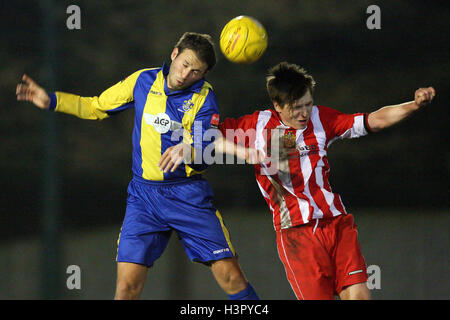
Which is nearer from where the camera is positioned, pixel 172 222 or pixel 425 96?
pixel 425 96

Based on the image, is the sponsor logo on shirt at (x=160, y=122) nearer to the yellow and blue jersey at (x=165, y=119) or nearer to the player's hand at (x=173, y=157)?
the yellow and blue jersey at (x=165, y=119)

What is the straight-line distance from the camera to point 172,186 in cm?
390

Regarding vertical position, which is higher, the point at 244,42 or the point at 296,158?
the point at 244,42

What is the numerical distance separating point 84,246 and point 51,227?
284 mm

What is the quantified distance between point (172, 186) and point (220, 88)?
1.49 metres

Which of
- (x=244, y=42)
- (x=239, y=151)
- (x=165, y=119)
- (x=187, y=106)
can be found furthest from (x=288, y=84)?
(x=165, y=119)

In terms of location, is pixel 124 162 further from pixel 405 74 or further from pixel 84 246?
pixel 405 74

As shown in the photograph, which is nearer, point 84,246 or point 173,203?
point 173,203

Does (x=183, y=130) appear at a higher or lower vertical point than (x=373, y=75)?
lower

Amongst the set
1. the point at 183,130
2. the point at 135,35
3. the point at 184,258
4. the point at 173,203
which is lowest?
the point at 184,258

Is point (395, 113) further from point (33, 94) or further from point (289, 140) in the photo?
point (33, 94)

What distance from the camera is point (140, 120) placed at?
3.93 metres

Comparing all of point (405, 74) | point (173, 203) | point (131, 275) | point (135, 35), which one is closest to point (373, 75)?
point (405, 74)

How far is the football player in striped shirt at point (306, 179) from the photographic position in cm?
361
